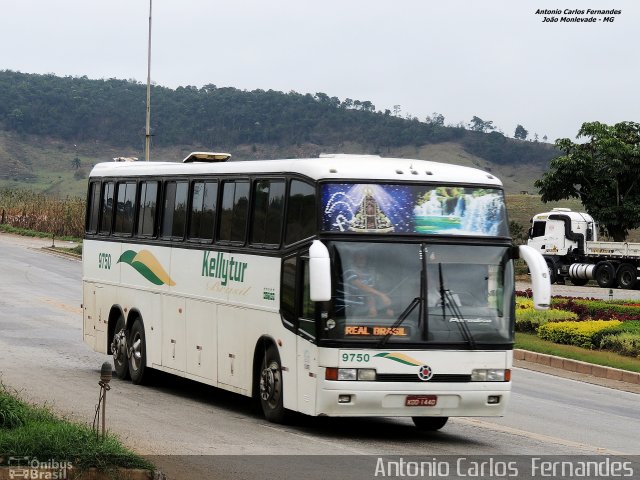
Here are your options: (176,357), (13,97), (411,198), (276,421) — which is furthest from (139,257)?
(13,97)

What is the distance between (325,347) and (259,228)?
2.61 metres

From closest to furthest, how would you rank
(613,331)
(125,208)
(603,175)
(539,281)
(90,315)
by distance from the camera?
(539,281) < (125,208) < (90,315) < (613,331) < (603,175)

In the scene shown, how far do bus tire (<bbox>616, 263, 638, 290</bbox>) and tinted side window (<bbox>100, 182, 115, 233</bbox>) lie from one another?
Result: 33.7 m

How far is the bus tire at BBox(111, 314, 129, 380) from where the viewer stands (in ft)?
64.1

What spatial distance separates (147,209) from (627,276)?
35.4 metres

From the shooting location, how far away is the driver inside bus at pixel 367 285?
1333 cm

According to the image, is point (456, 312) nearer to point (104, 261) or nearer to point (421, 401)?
point (421, 401)

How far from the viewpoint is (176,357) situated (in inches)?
695

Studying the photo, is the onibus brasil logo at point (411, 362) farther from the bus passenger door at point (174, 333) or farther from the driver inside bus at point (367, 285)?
the bus passenger door at point (174, 333)

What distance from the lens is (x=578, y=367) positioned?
24.0 m

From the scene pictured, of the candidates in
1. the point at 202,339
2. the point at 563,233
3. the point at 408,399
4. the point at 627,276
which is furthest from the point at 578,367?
the point at 563,233

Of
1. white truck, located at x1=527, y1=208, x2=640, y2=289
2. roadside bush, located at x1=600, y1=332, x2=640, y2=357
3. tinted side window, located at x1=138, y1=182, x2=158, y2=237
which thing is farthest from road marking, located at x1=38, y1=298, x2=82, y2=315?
white truck, located at x1=527, y1=208, x2=640, y2=289

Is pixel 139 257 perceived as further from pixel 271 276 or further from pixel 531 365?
pixel 531 365

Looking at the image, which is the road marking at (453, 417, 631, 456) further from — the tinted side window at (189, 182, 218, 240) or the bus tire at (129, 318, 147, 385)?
the bus tire at (129, 318, 147, 385)
